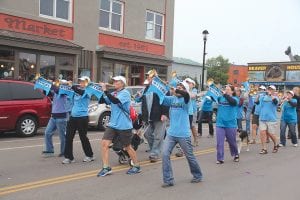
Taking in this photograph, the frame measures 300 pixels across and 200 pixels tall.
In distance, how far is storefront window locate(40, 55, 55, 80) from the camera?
22.6m

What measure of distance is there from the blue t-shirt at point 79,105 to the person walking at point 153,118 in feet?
5.04

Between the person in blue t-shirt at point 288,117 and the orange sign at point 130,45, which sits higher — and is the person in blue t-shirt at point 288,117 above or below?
below

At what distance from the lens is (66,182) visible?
27.1ft

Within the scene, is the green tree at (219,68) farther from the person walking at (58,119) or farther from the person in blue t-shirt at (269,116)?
the person walking at (58,119)

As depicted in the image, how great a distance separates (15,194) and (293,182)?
495cm

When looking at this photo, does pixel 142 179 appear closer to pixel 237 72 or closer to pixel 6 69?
pixel 6 69

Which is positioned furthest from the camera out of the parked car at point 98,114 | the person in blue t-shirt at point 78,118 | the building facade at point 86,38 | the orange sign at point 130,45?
the orange sign at point 130,45

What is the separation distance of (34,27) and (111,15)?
5.74 metres

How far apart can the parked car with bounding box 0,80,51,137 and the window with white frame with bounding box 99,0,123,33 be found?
11542 mm

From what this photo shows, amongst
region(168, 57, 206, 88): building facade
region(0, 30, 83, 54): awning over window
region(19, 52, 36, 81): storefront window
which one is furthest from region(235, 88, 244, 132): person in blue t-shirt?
region(168, 57, 206, 88): building facade

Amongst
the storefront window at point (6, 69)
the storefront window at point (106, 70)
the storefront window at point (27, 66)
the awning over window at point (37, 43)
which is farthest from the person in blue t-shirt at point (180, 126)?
the storefront window at point (106, 70)

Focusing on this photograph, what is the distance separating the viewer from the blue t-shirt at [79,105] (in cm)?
1017

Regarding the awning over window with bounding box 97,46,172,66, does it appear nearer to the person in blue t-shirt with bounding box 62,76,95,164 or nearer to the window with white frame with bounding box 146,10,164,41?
the window with white frame with bounding box 146,10,164,41

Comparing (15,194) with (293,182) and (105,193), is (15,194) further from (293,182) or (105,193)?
(293,182)
